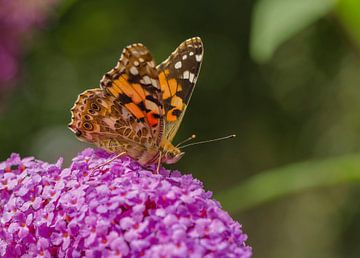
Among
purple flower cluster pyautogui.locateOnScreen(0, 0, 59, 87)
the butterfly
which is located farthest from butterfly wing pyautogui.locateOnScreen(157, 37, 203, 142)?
purple flower cluster pyautogui.locateOnScreen(0, 0, 59, 87)

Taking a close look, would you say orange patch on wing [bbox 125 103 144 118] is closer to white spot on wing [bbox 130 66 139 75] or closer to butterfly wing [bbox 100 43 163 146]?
butterfly wing [bbox 100 43 163 146]

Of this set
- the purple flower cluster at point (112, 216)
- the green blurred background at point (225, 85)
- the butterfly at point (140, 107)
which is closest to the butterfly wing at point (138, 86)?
the butterfly at point (140, 107)

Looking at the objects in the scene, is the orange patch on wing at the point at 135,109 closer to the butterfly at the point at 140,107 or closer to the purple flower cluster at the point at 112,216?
the butterfly at the point at 140,107

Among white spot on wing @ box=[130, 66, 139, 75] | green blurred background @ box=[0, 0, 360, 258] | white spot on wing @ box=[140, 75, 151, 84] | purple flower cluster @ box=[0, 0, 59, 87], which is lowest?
white spot on wing @ box=[140, 75, 151, 84]

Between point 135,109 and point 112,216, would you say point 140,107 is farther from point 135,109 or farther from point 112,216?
point 112,216

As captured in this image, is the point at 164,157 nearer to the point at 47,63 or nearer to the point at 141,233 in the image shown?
the point at 141,233

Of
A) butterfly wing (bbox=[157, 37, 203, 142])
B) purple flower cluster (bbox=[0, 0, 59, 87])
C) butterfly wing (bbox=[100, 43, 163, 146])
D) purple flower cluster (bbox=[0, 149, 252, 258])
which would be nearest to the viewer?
purple flower cluster (bbox=[0, 149, 252, 258])
